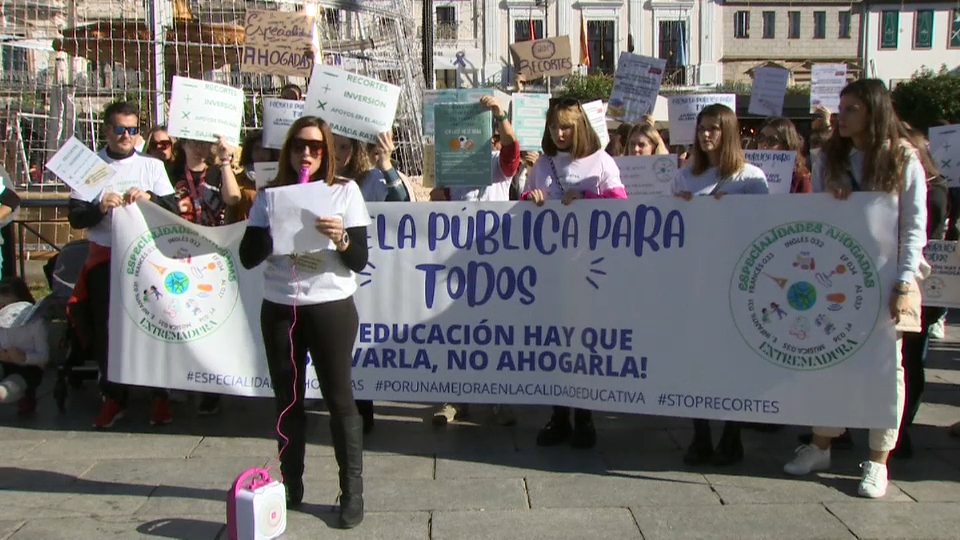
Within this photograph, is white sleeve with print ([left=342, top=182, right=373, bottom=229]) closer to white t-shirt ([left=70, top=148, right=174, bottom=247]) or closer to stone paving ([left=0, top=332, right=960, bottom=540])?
stone paving ([left=0, top=332, right=960, bottom=540])

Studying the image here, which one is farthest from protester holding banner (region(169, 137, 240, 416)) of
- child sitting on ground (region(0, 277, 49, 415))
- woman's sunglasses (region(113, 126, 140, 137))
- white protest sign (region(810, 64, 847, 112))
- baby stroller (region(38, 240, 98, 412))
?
white protest sign (region(810, 64, 847, 112))

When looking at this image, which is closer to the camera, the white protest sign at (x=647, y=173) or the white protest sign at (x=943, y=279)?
the white protest sign at (x=943, y=279)

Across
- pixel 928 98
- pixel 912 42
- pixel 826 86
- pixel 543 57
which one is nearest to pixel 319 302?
pixel 543 57

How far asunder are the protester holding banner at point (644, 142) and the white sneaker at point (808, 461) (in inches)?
123

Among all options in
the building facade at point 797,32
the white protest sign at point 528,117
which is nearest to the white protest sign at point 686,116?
the white protest sign at point 528,117

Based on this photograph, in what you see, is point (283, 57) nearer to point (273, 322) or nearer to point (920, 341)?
point (273, 322)

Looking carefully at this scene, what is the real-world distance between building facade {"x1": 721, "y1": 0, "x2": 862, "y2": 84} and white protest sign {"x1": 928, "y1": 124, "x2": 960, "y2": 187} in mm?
46762

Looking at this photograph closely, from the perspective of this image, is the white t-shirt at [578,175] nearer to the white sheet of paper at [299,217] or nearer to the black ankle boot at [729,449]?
the black ankle boot at [729,449]

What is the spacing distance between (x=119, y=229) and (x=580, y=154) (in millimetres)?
2647

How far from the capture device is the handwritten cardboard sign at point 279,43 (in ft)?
23.3

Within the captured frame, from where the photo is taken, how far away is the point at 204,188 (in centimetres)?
604

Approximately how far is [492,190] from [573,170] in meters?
0.71

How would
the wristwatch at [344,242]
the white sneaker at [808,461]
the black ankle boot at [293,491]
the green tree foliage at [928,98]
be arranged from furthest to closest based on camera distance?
the green tree foliage at [928,98] → the white sneaker at [808,461] → the black ankle boot at [293,491] → the wristwatch at [344,242]

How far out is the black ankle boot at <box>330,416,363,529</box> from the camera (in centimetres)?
417
